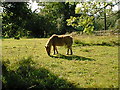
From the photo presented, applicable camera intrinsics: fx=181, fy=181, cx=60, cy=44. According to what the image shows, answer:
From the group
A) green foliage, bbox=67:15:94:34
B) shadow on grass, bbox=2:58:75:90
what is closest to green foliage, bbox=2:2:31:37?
shadow on grass, bbox=2:58:75:90

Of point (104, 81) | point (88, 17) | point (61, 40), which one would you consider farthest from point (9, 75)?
point (61, 40)

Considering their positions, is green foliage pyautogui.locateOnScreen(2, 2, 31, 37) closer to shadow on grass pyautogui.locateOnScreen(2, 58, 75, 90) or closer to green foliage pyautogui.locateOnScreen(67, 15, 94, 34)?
shadow on grass pyautogui.locateOnScreen(2, 58, 75, 90)

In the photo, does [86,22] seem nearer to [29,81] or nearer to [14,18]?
[14,18]

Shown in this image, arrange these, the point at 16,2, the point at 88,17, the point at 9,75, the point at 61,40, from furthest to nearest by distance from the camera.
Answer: the point at 61,40 → the point at 88,17 → the point at 16,2 → the point at 9,75

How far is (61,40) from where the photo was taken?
13523 millimetres

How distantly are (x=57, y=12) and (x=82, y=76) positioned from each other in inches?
1689

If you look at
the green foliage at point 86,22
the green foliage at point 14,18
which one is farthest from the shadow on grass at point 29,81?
the green foliage at point 86,22

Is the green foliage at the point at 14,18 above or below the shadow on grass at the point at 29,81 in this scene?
above

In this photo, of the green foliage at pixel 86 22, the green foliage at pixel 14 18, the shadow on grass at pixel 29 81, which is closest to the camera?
the shadow on grass at pixel 29 81

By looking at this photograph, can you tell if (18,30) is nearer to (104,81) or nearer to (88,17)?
(88,17)

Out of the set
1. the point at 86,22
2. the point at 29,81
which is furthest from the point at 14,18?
the point at 86,22

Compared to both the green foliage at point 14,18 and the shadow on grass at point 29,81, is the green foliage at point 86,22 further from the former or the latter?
the shadow on grass at point 29,81

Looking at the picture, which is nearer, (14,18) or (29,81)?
(29,81)

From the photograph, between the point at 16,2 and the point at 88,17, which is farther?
the point at 88,17
